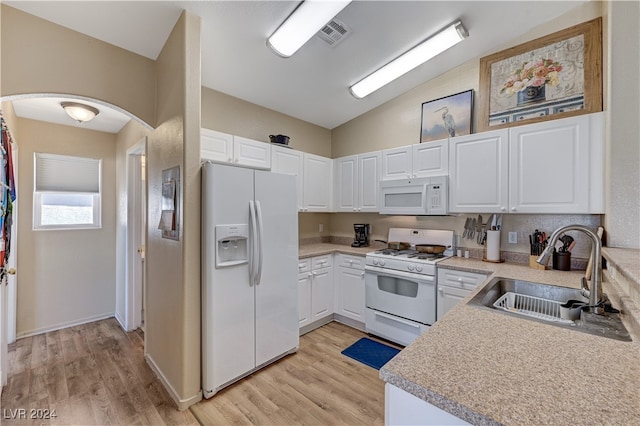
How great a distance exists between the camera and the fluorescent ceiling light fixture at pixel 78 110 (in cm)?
266

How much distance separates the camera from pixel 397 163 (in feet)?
10.7

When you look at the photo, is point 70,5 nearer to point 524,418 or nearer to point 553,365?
point 524,418

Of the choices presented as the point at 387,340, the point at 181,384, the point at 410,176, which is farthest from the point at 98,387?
the point at 410,176

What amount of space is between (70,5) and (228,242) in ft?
6.16

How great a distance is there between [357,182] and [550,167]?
6.52ft

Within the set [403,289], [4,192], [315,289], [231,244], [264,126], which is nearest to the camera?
[4,192]

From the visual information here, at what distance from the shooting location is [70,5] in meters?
1.78

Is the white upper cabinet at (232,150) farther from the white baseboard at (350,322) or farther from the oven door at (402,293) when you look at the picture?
the white baseboard at (350,322)

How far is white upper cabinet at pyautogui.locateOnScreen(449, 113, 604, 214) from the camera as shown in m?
2.15

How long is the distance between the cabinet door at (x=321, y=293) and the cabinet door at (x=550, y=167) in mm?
2064

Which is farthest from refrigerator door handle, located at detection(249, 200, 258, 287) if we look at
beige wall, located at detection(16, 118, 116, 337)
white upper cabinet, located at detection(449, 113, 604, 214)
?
beige wall, located at detection(16, 118, 116, 337)

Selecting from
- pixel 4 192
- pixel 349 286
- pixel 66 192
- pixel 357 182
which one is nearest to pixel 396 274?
pixel 349 286

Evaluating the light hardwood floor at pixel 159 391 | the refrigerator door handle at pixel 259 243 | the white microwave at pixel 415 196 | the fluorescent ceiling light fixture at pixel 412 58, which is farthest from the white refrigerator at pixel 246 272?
the fluorescent ceiling light fixture at pixel 412 58

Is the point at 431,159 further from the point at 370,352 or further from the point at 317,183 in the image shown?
the point at 370,352
